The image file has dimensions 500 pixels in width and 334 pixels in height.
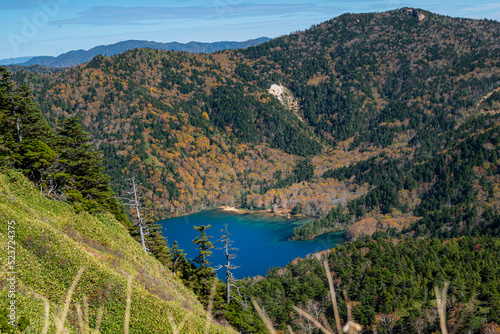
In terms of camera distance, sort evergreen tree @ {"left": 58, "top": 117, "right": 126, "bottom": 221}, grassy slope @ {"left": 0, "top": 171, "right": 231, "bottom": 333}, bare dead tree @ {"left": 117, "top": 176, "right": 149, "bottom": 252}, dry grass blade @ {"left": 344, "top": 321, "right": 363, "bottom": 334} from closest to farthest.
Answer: dry grass blade @ {"left": 344, "top": 321, "right": 363, "bottom": 334}, grassy slope @ {"left": 0, "top": 171, "right": 231, "bottom": 333}, evergreen tree @ {"left": 58, "top": 117, "right": 126, "bottom": 221}, bare dead tree @ {"left": 117, "top": 176, "right": 149, "bottom": 252}

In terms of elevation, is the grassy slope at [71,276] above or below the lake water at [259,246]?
above

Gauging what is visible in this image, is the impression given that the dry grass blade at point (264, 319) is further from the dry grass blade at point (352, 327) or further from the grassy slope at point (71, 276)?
the grassy slope at point (71, 276)

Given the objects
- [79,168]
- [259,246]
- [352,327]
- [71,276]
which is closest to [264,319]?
[352,327]

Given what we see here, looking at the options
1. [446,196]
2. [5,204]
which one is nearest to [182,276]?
[5,204]

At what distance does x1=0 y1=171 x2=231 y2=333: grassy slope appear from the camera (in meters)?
16.5

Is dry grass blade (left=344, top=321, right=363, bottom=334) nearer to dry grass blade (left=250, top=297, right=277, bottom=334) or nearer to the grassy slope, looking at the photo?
dry grass blade (left=250, top=297, right=277, bottom=334)

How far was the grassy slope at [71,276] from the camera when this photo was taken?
54.0ft

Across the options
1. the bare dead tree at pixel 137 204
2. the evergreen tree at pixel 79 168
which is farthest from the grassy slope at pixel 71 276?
the bare dead tree at pixel 137 204

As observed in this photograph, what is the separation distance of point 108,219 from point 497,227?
500ft

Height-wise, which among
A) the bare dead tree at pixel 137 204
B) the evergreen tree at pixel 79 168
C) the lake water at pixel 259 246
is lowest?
the lake water at pixel 259 246

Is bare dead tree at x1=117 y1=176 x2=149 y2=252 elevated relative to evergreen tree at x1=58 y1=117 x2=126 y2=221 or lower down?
lower down

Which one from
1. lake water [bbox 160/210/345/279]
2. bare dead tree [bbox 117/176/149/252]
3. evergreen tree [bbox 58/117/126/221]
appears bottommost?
lake water [bbox 160/210/345/279]

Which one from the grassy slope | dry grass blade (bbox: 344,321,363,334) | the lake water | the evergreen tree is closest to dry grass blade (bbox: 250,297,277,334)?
dry grass blade (bbox: 344,321,363,334)

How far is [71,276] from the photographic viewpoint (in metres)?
19.4
